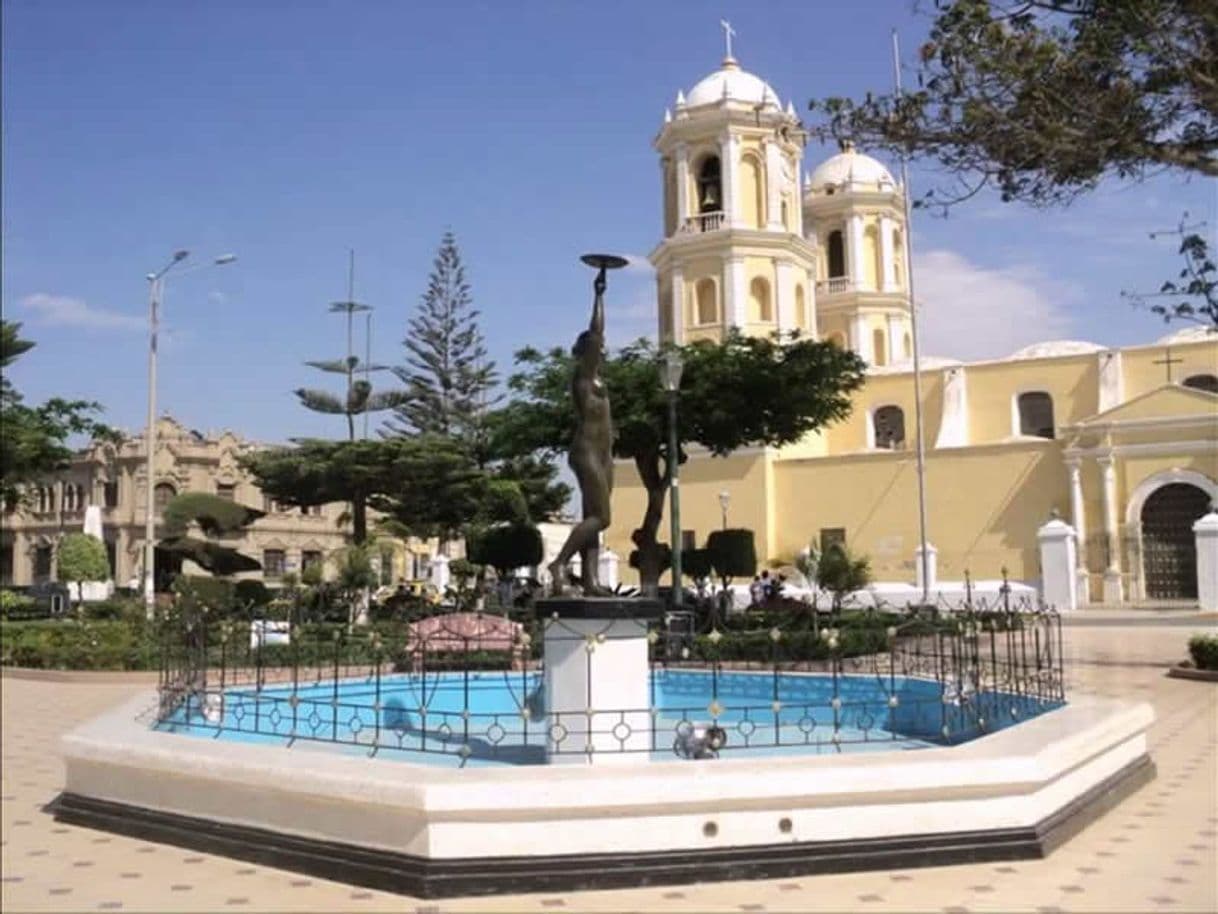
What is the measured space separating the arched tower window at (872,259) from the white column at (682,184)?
1111 centimetres

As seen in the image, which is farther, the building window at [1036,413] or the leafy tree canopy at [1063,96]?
the building window at [1036,413]

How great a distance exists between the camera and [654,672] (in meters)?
12.4

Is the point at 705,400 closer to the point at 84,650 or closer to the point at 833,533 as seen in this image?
the point at 84,650

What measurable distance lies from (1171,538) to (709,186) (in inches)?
633

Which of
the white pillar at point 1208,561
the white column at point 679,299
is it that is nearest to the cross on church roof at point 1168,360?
the white pillar at point 1208,561

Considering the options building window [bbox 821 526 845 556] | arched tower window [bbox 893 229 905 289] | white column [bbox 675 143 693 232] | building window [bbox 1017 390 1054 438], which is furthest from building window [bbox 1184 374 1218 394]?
white column [bbox 675 143 693 232]

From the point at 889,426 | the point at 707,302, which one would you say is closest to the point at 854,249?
the point at 889,426

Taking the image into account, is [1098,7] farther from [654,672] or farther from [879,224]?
[879,224]

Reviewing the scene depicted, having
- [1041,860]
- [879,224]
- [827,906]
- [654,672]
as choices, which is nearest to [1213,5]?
[654,672]

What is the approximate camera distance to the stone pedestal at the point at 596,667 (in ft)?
23.7

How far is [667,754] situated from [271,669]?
765 centimetres

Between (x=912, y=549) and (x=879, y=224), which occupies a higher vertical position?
(x=879, y=224)

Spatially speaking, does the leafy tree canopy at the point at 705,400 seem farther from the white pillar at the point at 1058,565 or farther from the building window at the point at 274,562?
the building window at the point at 274,562

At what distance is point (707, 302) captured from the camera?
3600 cm
